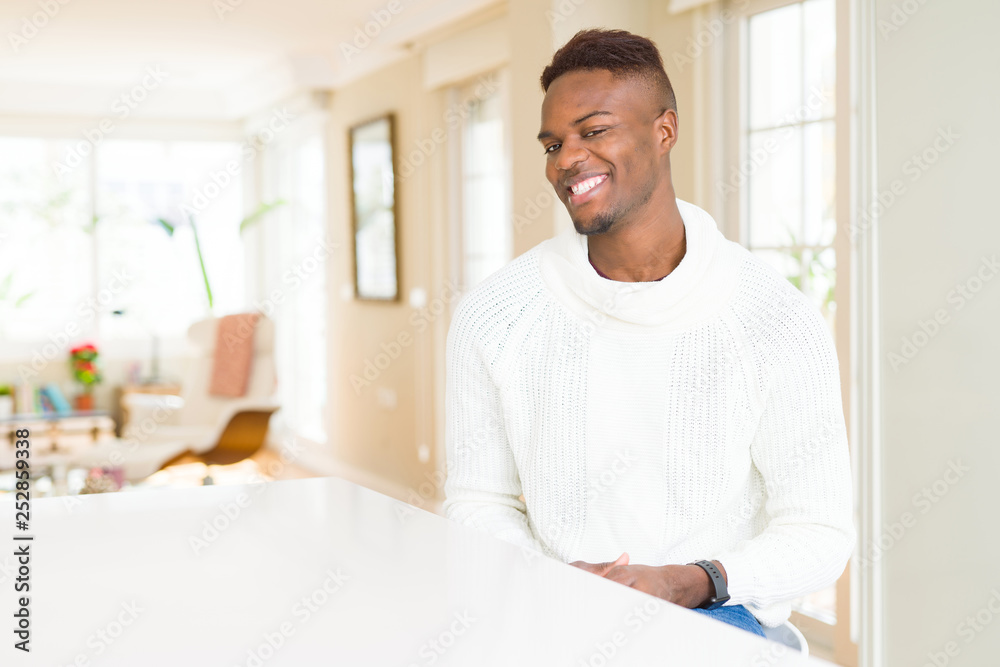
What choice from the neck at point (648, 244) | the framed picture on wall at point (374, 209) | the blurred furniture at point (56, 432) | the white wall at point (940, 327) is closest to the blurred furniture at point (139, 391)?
the blurred furniture at point (56, 432)

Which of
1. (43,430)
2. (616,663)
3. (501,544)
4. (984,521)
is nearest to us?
(616,663)

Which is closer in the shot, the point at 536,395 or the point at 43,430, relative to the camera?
the point at 536,395

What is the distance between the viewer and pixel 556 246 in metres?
1.38

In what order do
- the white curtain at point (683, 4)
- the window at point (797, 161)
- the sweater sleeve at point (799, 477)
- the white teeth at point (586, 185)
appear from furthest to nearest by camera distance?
the white curtain at point (683, 4), the window at point (797, 161), the white teeth at point (586, 185), the sweater sleeve at point (799, 477)

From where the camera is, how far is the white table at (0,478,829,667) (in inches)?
21.0

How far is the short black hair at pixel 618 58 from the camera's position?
4.13 feet

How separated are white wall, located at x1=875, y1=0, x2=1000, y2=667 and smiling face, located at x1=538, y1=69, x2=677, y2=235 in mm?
914

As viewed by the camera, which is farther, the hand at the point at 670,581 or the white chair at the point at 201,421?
the white chair at the point at 201,421

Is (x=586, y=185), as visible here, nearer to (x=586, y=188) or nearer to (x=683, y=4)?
(x=586, y=188)

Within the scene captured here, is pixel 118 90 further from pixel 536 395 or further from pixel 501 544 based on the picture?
pixel 501 544

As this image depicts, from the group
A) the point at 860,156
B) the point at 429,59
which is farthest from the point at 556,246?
the point at 429,59

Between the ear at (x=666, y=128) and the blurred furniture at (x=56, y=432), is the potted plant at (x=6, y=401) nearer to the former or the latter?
the blurred furniture at (x=56, y=432)

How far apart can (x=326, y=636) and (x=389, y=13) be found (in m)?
4.51

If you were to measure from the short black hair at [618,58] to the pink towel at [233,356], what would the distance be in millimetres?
4039
